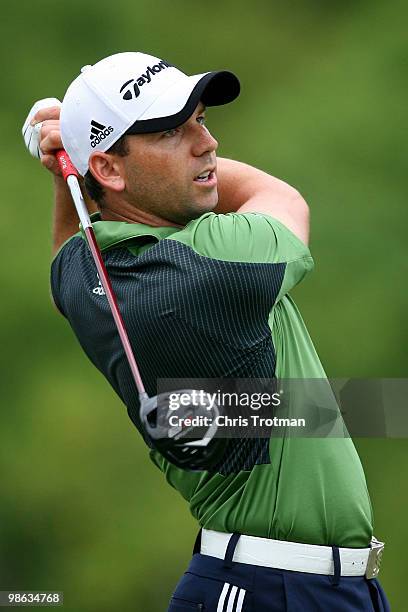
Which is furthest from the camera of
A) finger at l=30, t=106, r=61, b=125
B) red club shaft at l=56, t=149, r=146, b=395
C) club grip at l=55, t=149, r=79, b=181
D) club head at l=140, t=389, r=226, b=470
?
finger at l=30, t=106, r=61, b=125

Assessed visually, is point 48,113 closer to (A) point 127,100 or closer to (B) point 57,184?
(B) point 57,184

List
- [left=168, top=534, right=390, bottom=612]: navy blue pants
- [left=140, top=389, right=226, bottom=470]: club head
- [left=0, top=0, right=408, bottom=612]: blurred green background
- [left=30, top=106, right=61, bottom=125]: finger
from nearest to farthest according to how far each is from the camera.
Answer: [left=140, top=389, right=226, bottom=470]: club head, [left=168, top=534, right=390, bottom=612]: navy blue pants, [left=30, top=106, right=61, bottom=125]: finger, [left=0, top=0, right=408, bottom=612]: blurred green background

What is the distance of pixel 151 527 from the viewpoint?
17.1ft

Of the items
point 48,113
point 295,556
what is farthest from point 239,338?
point 48,113

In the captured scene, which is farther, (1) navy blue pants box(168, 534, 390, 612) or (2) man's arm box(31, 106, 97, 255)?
(2) man's arm box(31, 106, 97, 255)

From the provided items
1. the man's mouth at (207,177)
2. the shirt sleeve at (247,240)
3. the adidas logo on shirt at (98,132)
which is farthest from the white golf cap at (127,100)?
the shirt sleeve at (247,240)

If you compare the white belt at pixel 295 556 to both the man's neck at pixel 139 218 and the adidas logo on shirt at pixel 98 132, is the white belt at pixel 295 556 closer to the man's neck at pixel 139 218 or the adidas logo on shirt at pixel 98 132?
the man's neck at pixel 139 218

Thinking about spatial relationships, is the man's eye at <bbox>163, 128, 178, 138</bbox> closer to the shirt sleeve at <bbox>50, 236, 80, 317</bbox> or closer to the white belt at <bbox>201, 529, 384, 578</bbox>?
the shirt sleeve at <bbox>50, 236, 80, 317</bbox>

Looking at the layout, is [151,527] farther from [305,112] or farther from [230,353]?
[230,353]

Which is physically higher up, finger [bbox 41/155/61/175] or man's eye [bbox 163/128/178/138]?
finger [bbox 41/155/61/175]

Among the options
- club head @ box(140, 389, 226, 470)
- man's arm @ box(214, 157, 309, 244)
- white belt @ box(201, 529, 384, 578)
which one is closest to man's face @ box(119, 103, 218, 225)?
man's arm @ box(214, 157, 309, 244)

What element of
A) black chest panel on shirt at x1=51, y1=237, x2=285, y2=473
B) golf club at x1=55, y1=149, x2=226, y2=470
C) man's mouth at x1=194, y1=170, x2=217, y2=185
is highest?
man's mouth at x1=194, y1=170, x2=217, y2=185

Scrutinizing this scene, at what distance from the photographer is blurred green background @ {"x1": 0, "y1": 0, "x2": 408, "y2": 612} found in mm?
5230

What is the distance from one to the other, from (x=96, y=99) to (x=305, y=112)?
374 centimetres
